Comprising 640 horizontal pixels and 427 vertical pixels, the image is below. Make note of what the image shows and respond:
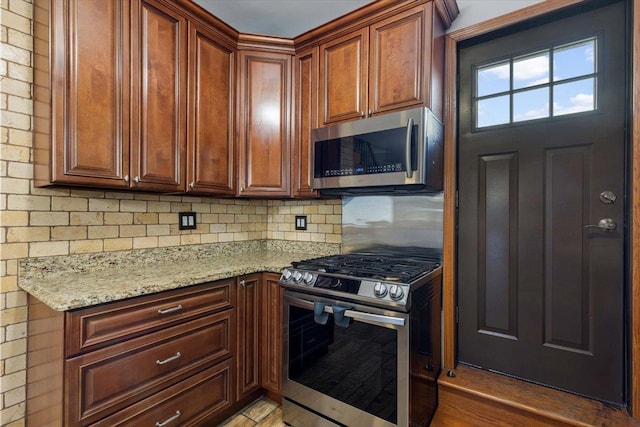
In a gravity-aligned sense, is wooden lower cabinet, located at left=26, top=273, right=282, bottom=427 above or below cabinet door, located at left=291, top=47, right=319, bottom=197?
below

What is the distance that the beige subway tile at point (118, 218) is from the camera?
183 cm

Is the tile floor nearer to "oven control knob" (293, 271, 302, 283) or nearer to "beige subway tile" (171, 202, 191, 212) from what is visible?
"oven control knob" (293, 271, 302, 283)

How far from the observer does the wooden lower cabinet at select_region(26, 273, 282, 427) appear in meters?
1.24

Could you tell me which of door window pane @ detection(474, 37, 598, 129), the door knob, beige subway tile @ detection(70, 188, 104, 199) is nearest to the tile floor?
beige subway tile @ detection(70, 188, 104, 199)

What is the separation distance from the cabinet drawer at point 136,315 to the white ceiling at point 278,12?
198 centimetres

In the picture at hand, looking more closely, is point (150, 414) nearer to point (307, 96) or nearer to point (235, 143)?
point (235, 143)

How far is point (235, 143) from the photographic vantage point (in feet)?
7.39

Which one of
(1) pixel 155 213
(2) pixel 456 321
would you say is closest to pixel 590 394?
(2) pixel 456 321

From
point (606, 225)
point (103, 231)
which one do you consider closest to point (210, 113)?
point (103, 231)

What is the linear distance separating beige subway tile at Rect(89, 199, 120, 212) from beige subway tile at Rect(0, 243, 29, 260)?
0.35 meters

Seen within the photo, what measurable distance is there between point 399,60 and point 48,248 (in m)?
2.20

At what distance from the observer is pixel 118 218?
1880mm

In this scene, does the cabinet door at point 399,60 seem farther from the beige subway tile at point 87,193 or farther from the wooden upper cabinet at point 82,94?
the beige subway tile at point 87,193

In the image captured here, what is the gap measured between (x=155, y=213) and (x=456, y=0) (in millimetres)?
2407
